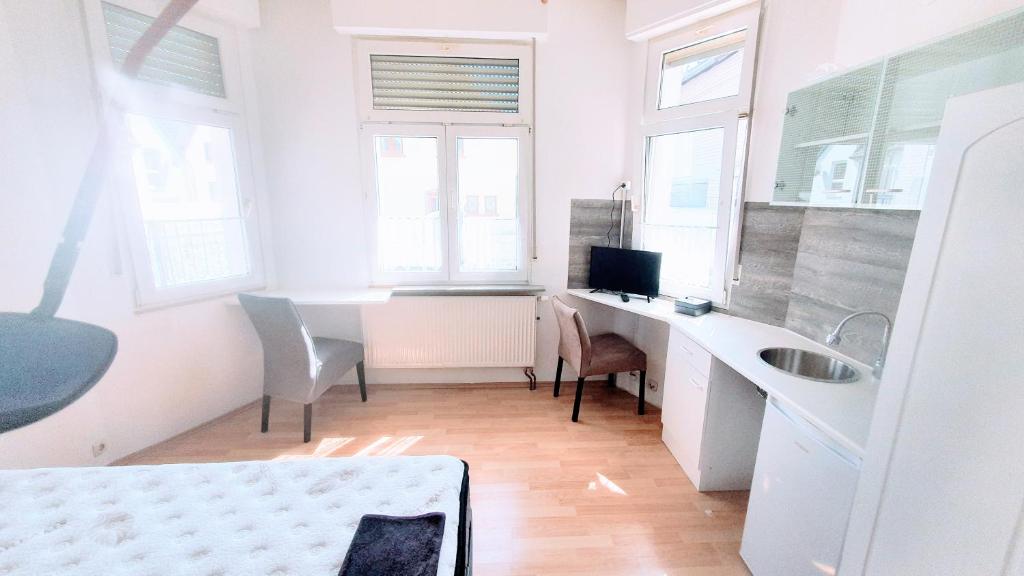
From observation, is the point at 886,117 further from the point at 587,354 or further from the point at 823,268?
the point at 587,354

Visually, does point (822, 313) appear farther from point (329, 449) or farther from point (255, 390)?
point (255, 390)

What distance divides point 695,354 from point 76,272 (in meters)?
3.29

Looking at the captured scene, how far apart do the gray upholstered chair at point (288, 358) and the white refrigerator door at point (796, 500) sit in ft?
7.77

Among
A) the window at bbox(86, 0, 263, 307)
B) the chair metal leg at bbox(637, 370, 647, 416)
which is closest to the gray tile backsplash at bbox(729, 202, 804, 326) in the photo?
the chair metal leg at bbox(637, 370, 647, 416)

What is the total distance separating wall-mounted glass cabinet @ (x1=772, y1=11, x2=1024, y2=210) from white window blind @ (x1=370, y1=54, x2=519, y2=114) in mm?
1871

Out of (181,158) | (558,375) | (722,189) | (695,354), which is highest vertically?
(181,158)

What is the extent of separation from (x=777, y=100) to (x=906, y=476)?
76.4 inches

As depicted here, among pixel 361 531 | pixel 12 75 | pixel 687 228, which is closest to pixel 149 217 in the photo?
pixel 12 75

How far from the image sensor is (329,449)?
237cm

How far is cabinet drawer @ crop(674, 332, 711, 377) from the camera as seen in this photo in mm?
1938

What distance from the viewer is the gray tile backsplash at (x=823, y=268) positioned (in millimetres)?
1544

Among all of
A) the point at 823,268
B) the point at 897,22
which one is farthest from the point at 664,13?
the point at 823,268

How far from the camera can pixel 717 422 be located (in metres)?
1.96

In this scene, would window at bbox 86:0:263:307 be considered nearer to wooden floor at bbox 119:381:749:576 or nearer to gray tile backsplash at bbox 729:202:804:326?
wooden floor at bbox 119:381:749:576
